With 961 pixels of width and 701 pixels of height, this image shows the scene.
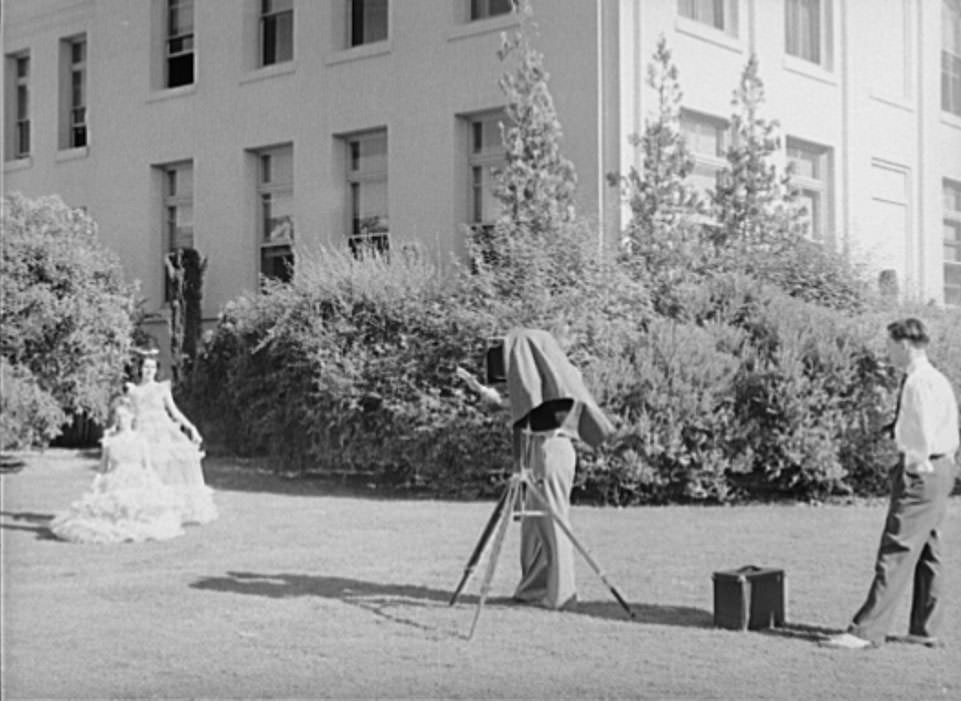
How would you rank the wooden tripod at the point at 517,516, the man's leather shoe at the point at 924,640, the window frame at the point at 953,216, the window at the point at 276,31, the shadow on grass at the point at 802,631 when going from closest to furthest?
the man's leather shoe at the point at 924,640
the shadow on grass at the point at 802,631
the wooden tripod at the point at 517,516
the window frame at the point at 953,216
the window at the point at 276,31

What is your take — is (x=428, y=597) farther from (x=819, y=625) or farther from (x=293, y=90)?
(x=293, y=90)

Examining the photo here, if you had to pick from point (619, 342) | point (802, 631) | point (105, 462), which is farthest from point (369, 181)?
point (802, 631)

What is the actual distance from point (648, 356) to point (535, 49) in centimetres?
523

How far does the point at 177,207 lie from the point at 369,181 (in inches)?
132

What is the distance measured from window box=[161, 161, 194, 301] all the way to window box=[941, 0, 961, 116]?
7.23m

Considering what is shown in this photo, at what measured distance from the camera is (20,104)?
9.23 m

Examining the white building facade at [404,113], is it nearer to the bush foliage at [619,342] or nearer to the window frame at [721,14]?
the window frame at [721,14]

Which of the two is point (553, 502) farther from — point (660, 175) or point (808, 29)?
point (660, 175)

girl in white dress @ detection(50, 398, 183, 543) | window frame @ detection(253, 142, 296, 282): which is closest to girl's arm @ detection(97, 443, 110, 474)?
girl in white dress @ detection(50, 398, 183, 543)

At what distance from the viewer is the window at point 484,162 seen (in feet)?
56.7

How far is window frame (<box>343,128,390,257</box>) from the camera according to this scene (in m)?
16.0

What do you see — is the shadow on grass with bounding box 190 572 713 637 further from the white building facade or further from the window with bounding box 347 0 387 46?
the window with bounding box 347 0 387 46

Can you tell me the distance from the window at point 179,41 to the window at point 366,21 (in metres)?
2.89

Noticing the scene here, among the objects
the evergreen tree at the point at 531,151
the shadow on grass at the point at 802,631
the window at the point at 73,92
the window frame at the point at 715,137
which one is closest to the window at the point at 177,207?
the window at the point at 73,92
